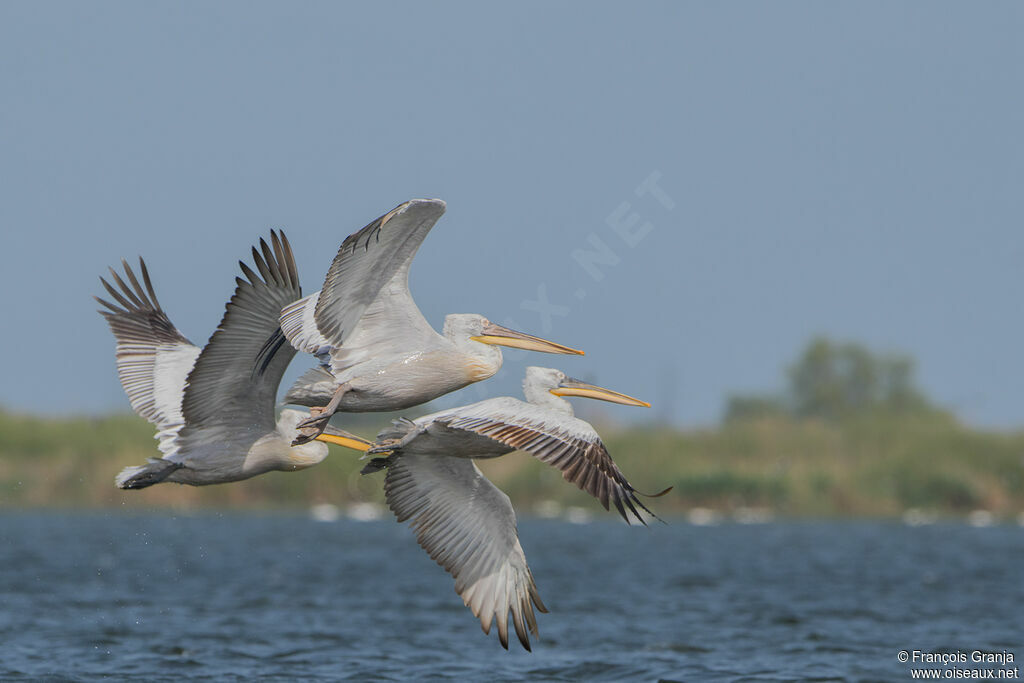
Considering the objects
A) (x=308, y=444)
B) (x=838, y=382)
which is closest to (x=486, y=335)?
(x=308, y=444)

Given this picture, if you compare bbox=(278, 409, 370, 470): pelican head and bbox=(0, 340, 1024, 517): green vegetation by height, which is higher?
bbox=(0, 340, 1024, 517): green vegetation

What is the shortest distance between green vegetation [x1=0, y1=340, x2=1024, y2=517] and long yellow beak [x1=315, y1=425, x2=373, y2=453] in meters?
17.2

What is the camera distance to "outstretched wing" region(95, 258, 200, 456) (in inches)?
443

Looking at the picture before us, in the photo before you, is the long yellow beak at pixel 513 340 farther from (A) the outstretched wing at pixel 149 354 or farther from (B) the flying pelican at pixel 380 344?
(A) the outstretched wing at pixel 149 354

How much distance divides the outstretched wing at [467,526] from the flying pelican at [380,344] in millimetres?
531

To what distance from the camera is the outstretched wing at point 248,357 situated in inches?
391

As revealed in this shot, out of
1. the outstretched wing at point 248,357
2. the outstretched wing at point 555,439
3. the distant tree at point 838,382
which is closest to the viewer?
the outstretched wing at point 555,439

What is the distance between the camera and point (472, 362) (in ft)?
30.7

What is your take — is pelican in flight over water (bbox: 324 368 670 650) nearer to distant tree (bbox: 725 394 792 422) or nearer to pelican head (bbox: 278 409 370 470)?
pelican head (bbox: 278 409 370 470)

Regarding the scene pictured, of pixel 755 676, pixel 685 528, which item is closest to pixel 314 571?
pixel 755 676

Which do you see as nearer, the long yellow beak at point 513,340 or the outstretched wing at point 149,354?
the long yellow beak at point 513,340

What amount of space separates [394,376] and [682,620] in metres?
9.18

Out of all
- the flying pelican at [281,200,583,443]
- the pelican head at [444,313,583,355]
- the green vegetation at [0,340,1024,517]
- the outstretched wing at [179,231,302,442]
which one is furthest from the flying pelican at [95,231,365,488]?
the green vegetation at [0,340,1024,517]

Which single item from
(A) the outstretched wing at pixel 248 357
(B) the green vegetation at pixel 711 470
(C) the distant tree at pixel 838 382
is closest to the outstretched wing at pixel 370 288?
(A) the outstretched wing at pixel 248 357
